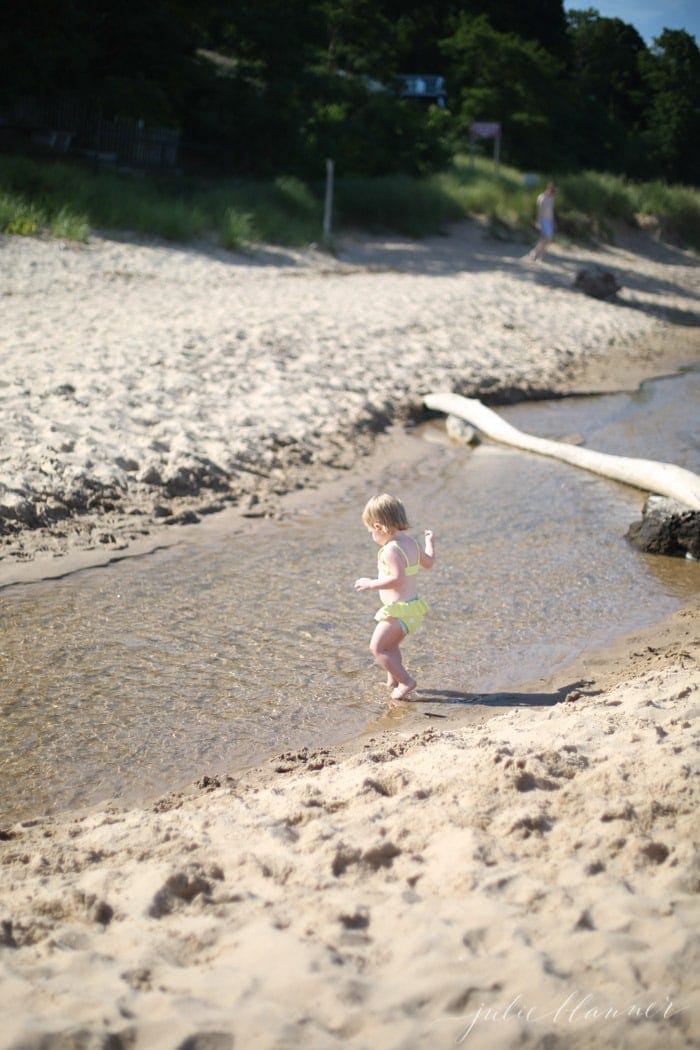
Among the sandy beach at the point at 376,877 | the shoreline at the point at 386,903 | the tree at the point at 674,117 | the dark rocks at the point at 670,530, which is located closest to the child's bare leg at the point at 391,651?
the sandy beach at the point at 376,877

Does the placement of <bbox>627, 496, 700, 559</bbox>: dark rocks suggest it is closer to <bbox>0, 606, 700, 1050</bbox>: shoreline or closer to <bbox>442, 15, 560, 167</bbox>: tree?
<bbox>0, 606, 700, 1050</bbox>: shoreline

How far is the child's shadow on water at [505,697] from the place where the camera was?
184 inches

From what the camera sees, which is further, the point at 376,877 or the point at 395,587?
the point at 395,587

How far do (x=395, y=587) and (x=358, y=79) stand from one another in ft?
90.7

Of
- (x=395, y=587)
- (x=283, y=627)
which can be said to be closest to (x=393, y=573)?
(x=395, y=587)

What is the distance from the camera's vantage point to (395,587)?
185 inches

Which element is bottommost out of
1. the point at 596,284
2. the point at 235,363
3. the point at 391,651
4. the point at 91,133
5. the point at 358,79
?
the point at 391,651

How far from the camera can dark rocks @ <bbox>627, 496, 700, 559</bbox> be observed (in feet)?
22.0

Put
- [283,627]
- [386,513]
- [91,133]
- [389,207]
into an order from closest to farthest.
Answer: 1. [386,513]
2. [283,627]
3. [91,133]
4. [389,207]

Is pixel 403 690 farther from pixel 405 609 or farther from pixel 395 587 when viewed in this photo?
pixel 395 587

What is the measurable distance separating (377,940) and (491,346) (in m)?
11.2

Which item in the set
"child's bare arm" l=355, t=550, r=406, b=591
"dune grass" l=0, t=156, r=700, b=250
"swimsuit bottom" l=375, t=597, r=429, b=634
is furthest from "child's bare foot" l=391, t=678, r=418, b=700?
"dune grass" l=0, t=156, r=700, b=250

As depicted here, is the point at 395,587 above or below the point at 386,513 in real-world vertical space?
below

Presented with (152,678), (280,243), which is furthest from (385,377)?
(280,243)
